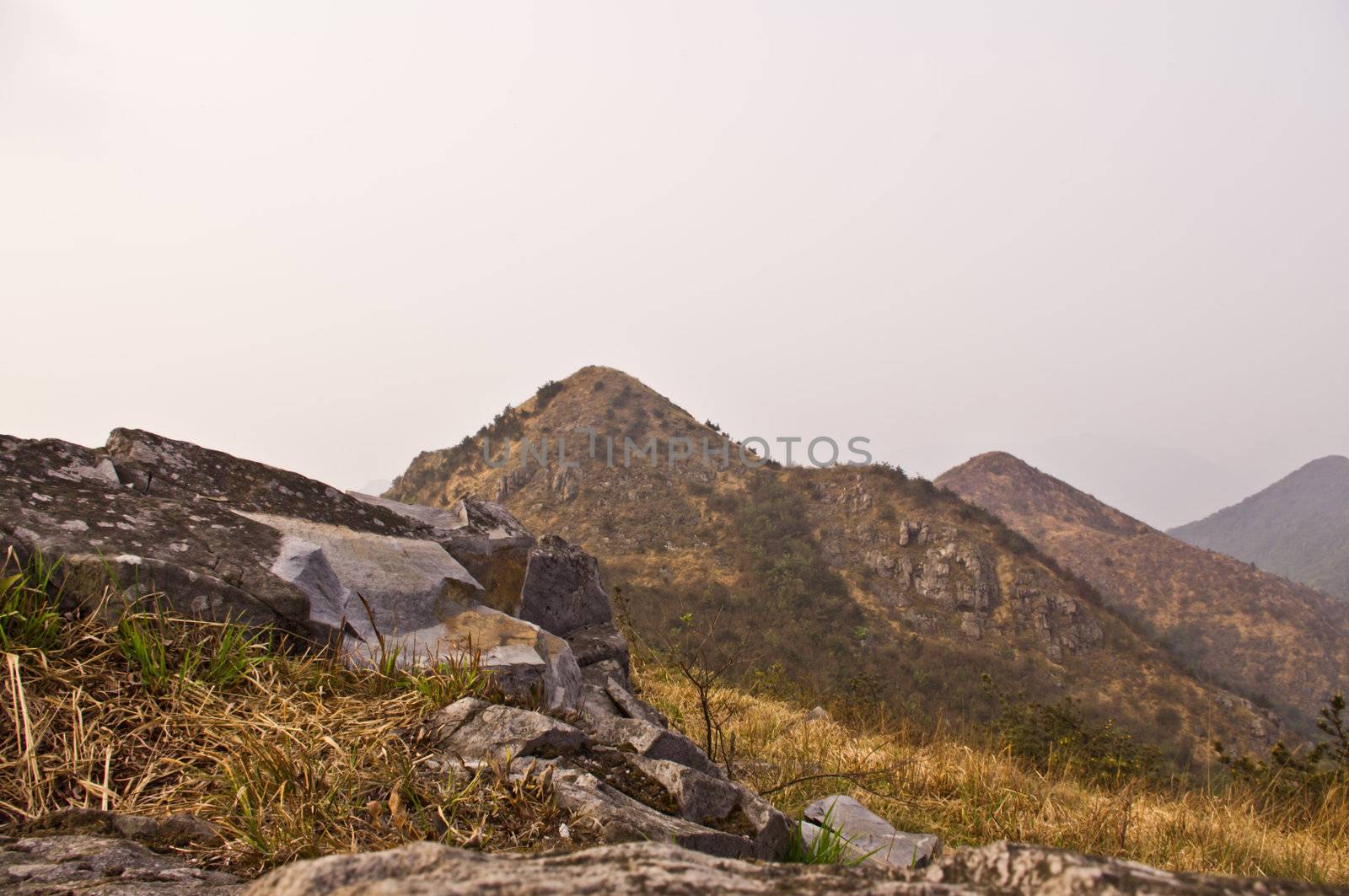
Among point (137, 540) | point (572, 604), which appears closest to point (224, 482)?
point (137, 540)

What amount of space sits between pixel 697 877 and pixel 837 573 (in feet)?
110

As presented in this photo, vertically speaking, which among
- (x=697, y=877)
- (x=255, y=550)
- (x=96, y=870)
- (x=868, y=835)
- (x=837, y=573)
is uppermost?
(x=255, y=550)

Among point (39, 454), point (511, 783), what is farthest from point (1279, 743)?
point (39, 454)

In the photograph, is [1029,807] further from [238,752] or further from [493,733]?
[238,752]

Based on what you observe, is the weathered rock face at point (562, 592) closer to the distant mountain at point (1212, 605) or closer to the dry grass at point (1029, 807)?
the dry grass at point (1029, 807)

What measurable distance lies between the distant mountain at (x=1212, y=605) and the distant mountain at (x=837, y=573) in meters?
6.54

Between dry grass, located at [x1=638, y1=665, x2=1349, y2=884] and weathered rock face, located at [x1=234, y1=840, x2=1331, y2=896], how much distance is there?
277 centimetres

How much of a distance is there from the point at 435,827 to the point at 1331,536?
123043 millimetres

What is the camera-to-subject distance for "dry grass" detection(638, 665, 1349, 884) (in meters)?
3.76

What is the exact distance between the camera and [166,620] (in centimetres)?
276

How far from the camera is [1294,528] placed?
10044 centimetres

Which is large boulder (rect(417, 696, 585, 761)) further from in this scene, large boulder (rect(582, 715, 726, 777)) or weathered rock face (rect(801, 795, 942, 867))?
weathered rock face (rect(801, 795, 942, 867))

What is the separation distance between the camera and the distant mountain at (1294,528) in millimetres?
83938

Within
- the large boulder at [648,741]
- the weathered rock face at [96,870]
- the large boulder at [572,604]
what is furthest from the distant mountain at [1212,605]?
the weathered rock face at [96,870]
